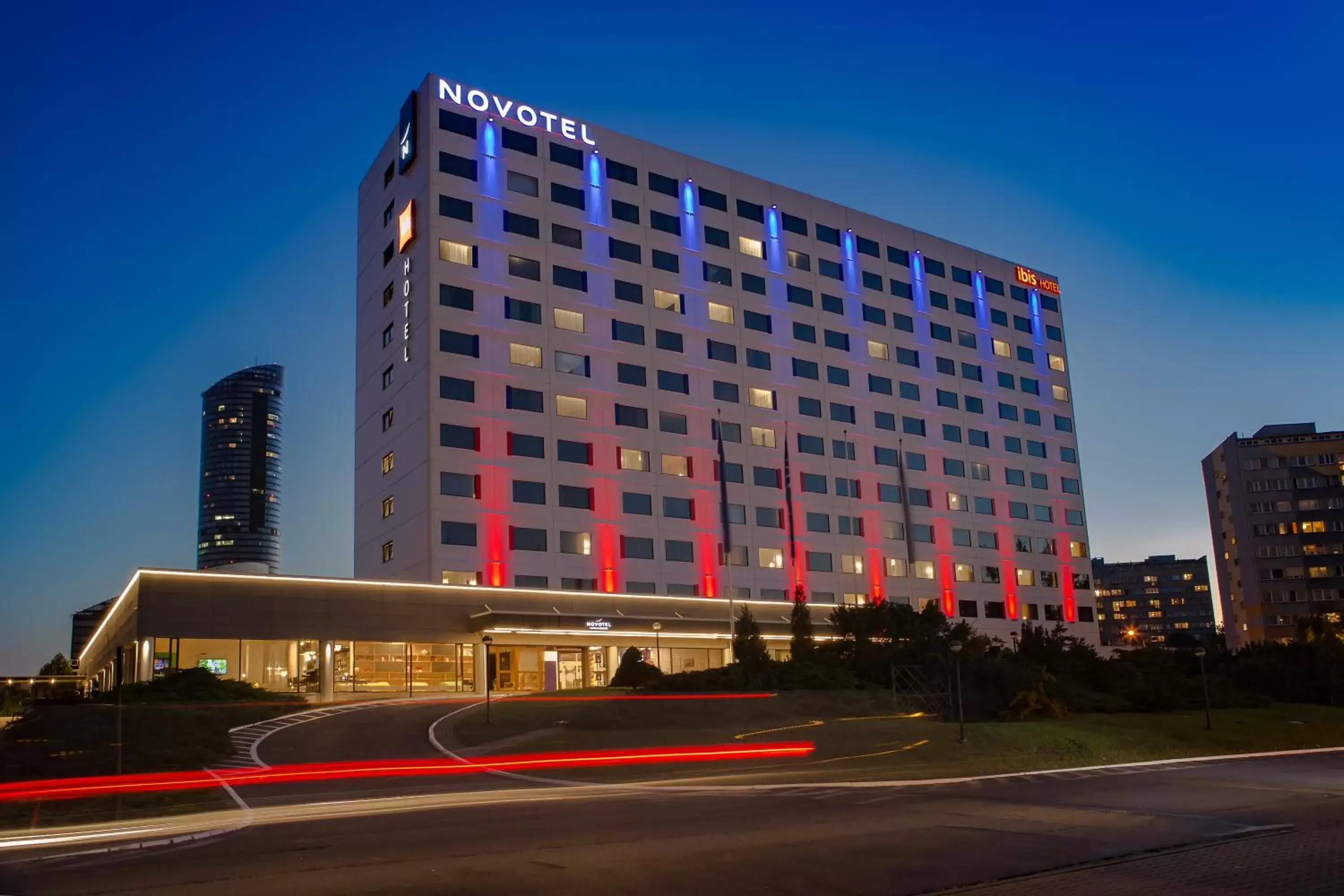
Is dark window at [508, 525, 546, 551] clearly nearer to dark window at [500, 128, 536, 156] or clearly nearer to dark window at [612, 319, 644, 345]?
dark window at [612, 319, 644, 345]

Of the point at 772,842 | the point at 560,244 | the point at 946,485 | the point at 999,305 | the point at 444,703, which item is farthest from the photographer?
the point at 999,305

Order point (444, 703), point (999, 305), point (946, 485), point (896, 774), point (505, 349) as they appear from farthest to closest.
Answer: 1. point (999, 305)
2. point (946, 485)
3. point (505, 349)
4. point (444, 703)
5. point (896, 774)

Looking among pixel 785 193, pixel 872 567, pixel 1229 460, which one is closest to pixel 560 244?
pixel 785 193

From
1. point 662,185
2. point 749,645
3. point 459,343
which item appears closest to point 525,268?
point 459,343

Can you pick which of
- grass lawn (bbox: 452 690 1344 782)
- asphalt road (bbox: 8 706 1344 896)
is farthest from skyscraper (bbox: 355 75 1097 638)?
asphalt road (bbox: 8 706 1344 896)

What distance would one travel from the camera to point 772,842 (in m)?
15.4

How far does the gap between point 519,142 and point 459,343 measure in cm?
1725

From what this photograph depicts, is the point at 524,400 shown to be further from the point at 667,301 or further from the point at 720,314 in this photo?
the point at 720,314

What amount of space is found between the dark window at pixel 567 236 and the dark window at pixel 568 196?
6.09ft

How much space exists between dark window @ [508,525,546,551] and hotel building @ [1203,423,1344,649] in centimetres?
11829

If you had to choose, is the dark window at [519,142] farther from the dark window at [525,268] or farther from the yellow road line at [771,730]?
the yellow road line at [771,730]

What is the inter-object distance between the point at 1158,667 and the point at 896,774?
35113 millimetres

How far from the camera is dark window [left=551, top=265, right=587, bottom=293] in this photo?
78500 millimetres

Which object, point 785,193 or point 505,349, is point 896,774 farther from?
point 785,193
